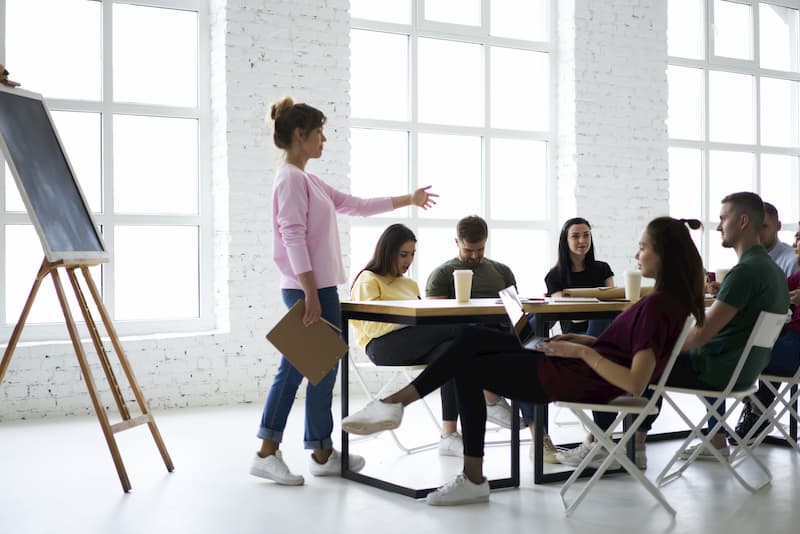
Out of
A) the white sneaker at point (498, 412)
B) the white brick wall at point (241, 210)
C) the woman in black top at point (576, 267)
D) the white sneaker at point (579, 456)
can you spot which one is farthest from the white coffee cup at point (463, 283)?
the white brick wall at point (241, 210)

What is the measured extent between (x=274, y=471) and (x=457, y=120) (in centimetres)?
388

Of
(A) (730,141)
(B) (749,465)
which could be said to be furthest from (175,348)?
(A) (730,141)

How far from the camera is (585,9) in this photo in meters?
7.07

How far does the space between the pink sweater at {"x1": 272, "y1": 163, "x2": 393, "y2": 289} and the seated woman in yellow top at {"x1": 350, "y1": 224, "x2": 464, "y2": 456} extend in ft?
1.42

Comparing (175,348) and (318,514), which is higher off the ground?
(175,348)

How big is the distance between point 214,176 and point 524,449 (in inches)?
113

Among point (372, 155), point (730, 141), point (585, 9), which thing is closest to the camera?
point (372, 155)

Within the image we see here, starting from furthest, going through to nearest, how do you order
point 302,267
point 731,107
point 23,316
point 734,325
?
point 731,107 < point 23,316 < point 302,267 < point 734,325

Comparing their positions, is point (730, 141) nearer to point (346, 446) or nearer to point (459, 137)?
point (459, 137)

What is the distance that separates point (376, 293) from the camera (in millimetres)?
4293

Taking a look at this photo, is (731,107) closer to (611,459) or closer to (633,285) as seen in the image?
(633,285)

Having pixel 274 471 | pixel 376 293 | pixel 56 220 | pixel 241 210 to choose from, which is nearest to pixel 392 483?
pixel 274 471

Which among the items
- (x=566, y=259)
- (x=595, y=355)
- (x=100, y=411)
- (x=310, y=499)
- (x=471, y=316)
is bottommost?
(x=310, y=499)

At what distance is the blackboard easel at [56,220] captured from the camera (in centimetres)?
351
